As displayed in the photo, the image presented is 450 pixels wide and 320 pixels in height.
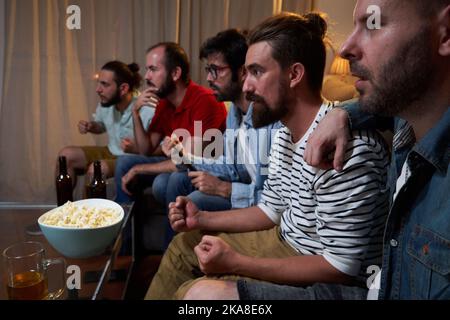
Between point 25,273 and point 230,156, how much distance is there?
3.46 ft

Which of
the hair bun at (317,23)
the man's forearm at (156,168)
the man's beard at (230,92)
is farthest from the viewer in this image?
the man's forearm at (156,168)

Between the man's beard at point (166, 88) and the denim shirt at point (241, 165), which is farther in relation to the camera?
the man's beard at point (166, 88)

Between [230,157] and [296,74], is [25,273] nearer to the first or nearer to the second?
[296,74]

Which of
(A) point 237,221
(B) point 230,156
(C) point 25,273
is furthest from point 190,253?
(B) point 230,156

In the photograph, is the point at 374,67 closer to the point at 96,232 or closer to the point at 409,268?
the point at 409,268

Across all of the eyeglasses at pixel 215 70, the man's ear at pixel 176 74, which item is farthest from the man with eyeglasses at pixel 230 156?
the man's ear at pixel 176 74

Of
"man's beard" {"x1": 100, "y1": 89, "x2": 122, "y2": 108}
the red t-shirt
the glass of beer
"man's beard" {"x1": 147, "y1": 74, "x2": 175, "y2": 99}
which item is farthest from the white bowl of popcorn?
"man's beard" {"x1": 100, "y1": 89, "x2": 122, "y2": 108}

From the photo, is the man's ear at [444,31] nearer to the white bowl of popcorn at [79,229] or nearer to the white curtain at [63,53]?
the white bowl of popcorn at [79,229]

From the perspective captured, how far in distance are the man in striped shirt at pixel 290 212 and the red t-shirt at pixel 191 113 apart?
0.85 meters

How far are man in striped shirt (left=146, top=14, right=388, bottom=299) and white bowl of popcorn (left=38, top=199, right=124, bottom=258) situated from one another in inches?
7.7

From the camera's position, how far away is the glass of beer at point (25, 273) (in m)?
0.86

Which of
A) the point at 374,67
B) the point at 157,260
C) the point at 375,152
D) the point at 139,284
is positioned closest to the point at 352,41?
the point at 374,67

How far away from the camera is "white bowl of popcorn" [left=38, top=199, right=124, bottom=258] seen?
1.00 m

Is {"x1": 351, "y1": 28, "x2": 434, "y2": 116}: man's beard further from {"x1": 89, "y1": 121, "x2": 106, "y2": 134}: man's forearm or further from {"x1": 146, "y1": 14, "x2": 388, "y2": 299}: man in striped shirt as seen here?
{"x1": 89, "y1": 121, "x2": 106, "y2": 134}: man's forearm
